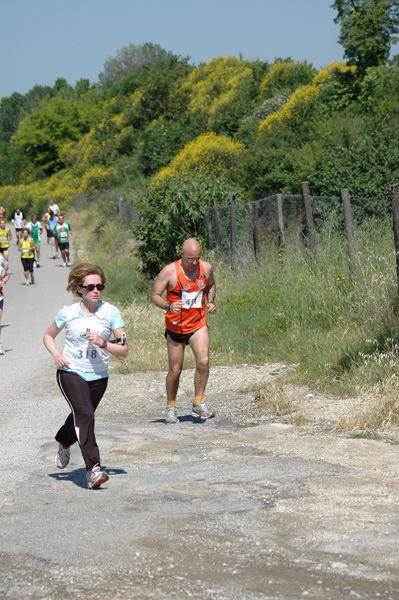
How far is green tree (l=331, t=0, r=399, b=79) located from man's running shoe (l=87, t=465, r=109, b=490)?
873 inches

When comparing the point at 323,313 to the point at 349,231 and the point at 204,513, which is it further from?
the point at 204,513

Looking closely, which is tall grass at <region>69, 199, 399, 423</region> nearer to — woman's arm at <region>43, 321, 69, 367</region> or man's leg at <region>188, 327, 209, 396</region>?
man's leg at <region>188, 327, 209, 396</region>

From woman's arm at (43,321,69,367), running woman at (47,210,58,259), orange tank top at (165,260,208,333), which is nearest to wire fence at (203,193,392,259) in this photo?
orange tank top at (165,260,208,333)

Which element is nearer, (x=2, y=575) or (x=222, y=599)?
(x=222, y=599)

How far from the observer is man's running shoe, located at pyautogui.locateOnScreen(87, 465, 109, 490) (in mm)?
6172

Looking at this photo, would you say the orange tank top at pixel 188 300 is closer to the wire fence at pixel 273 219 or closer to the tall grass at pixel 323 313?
the tall grass at pixel 323 313

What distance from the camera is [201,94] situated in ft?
166

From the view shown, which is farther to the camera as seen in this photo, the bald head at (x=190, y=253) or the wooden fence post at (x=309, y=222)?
the wooden fence post at (x=309, y=222)

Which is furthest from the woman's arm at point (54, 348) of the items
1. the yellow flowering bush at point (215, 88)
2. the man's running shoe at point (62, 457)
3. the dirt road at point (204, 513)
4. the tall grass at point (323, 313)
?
the yellow flowering bush at point (215, 88)

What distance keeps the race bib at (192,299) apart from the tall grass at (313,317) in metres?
1.76

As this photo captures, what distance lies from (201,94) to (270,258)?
37830mm

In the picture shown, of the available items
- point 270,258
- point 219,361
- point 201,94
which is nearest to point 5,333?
point 270,258

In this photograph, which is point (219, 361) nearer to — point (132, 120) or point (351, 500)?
point (351, 500)

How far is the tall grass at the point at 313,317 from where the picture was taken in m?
9.45
